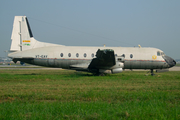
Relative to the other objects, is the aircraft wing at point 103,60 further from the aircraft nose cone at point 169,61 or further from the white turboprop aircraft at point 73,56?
the aircraft nose cone at point 169,61

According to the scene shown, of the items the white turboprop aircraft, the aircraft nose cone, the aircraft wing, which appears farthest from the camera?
the aircraft nose cone

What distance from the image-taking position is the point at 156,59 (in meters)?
21.2

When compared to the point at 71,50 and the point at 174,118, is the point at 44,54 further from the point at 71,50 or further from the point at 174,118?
the point at 174,118

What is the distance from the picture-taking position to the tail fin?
20.0 metres

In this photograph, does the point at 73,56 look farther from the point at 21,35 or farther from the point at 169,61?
the point at 169,61

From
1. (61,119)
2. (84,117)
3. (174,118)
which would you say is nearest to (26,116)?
(61,119)

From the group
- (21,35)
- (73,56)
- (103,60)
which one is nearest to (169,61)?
(103,60)

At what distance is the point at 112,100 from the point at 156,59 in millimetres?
15224

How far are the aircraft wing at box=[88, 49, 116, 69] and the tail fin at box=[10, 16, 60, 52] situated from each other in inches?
300

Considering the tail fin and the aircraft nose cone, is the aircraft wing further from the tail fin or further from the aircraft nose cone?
the tail fin

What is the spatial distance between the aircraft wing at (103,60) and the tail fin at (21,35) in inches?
300

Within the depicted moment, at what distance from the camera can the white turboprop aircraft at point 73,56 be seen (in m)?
19.4

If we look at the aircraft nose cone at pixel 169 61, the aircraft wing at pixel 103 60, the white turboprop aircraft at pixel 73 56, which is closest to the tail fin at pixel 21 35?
the white turboprop aircraft at pixel 73 56

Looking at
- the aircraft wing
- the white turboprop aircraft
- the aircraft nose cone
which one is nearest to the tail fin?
the white turboprop aircraft
